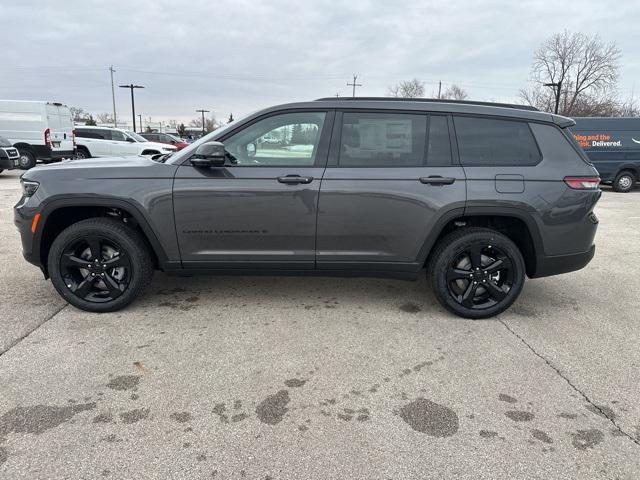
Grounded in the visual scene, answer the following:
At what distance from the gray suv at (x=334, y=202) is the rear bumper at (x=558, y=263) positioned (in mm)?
11

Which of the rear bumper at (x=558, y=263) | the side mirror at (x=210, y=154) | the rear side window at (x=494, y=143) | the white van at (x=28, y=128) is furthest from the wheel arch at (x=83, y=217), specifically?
the white van at (x=28, y=128)

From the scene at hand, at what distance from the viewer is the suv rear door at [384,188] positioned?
11.7 feet

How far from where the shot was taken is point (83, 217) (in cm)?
384

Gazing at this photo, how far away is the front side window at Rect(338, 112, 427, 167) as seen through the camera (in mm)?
3611

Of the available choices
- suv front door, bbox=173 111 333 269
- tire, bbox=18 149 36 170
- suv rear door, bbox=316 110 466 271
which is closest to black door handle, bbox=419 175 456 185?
suv rear door, bbox=316 110 466 271

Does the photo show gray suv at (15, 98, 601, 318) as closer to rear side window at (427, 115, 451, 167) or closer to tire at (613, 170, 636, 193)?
rear side window at (427, 115, 451, 167)

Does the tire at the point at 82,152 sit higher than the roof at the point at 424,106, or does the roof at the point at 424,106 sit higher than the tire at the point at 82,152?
the roof at the point at 424,106

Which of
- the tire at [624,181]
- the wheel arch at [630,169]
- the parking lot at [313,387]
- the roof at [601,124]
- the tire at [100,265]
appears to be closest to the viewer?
the parking lot at [313,387]

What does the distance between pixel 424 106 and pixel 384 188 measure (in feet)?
2.55

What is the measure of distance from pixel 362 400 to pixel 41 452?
1647 millimetres

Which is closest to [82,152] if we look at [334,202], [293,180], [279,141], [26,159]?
[26,159]

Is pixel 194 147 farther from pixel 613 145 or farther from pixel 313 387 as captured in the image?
pixel 613 145

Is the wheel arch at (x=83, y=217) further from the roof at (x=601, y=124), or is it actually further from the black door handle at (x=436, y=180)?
the roof at (x=601, y=124)

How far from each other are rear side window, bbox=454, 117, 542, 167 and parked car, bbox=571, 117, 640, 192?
12323mm
